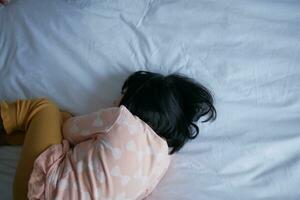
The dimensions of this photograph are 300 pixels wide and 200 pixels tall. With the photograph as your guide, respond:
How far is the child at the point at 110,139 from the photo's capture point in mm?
812

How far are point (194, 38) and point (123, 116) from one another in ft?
1.39

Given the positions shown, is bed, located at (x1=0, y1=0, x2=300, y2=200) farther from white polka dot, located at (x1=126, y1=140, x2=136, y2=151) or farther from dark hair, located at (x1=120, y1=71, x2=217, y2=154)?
white polka dot, located at (x1=126, y1=140, x2=136, y2=151)

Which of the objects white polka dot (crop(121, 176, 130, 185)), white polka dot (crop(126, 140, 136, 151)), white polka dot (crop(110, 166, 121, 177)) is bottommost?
white polka dot (crop(121, 176, 130, 185))

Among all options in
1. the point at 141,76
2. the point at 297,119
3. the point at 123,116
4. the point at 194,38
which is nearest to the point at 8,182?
the point at 123,116

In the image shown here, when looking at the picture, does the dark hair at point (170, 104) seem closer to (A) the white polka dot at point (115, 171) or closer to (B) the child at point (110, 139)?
(B) the child at point (110, 139)

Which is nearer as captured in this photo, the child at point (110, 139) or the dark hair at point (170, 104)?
the child at point (110, 139)

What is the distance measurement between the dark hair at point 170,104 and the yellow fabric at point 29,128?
0.20 meters

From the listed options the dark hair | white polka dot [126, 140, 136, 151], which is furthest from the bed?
white polka dot [126, 140, 136, 151]

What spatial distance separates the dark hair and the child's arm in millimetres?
78

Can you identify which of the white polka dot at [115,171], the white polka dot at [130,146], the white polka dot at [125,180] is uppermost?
the white polka dot at [130,146]

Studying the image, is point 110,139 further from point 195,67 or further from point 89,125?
point 195,67

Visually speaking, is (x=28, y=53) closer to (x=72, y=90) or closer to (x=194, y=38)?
(x=72, y=90)

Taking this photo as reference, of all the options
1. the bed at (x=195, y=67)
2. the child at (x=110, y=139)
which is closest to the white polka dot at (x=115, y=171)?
the child at (x=110, y=139)

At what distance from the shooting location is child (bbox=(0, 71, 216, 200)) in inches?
32.0
